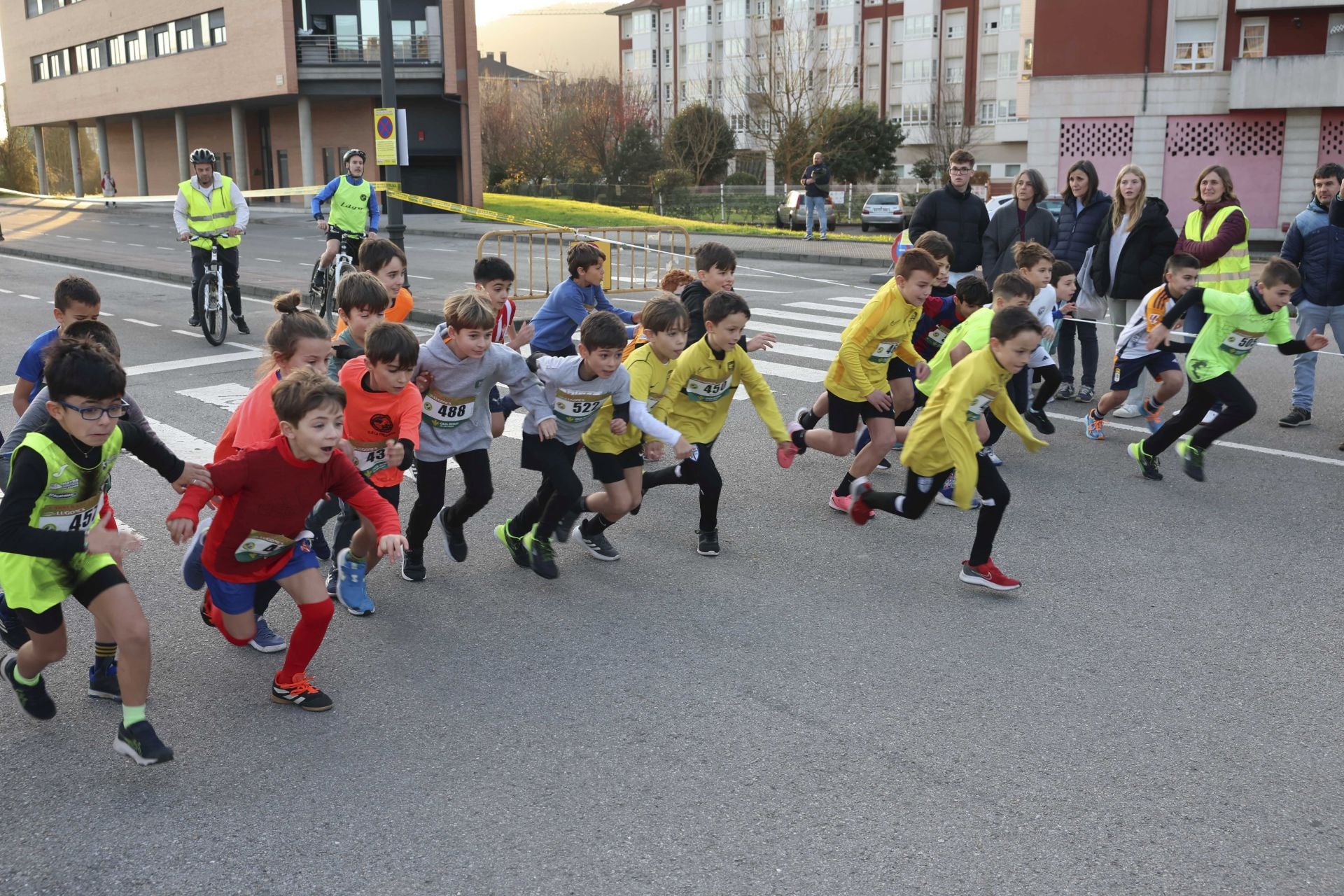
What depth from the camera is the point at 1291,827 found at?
3.92 metres

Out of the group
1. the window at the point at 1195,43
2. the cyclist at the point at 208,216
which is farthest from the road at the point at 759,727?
the window at the point at 1195,43

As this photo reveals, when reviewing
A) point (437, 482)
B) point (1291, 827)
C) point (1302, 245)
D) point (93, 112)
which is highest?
point (93, 112)

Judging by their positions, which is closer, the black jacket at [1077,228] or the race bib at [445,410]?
the race bib at [445,410]

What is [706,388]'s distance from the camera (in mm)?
6691

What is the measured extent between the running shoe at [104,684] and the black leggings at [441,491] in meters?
1.65

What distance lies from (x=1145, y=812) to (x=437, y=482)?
3564mm

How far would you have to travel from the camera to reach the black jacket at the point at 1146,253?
34.2 feet

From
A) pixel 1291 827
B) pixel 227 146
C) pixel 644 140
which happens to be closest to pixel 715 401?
pixel 1291 827

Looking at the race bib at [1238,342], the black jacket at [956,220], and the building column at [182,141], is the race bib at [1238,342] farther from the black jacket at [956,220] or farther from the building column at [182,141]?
the building column at [182,141]

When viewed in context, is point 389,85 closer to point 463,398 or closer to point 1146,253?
point 1146,253

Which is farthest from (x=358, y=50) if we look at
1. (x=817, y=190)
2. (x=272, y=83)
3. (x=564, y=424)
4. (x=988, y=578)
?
(x=988, y=578)

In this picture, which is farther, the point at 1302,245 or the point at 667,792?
the point at 1302,245

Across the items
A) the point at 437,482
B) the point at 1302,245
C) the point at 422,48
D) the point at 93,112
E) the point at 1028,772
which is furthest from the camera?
the point at 93,112

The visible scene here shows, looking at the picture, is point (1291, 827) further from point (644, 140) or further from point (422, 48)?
point (644, 140)
